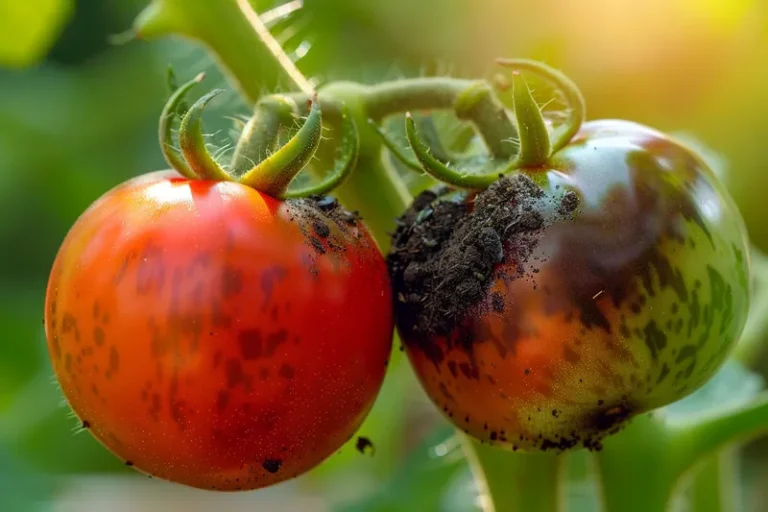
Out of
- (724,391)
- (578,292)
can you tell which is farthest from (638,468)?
(724,391)

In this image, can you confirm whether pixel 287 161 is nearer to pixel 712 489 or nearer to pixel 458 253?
pixel 458 253

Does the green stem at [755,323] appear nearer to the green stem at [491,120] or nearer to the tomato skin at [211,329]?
the green stem at [491,120]

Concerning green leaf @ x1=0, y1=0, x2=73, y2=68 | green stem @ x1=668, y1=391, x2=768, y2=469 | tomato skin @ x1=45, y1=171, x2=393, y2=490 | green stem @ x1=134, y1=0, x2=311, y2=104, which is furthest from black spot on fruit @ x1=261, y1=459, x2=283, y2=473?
green leaf @ x1=0, y1=0, x2=73, y2=68

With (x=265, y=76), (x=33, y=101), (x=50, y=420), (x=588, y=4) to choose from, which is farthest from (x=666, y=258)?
(x=33, y=101)

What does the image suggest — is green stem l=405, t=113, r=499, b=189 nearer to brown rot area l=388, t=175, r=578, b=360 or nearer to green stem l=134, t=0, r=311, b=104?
brown rot area l=388, t=175, r=578, b=360

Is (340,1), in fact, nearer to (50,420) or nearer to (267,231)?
(50,420)

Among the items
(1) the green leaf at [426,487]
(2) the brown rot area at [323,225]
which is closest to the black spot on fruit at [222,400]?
(2) the brown rot area at [323,225]
